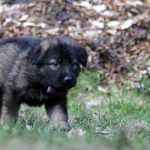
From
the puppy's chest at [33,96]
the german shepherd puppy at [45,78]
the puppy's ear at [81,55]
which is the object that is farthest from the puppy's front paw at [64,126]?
the puppy's ear at [81,55]

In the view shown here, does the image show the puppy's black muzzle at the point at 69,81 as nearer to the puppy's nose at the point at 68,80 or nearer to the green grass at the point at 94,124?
the puppy's nose at the point at 68,80

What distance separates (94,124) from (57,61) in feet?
3.11

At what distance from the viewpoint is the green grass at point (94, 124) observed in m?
6.04

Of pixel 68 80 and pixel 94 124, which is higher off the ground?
pixel 68 80

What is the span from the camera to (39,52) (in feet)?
26.9

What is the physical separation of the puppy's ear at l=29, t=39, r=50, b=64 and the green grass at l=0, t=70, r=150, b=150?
2.32 feet

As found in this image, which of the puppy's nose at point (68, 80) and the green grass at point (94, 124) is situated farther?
the puppy's nose at point (68, 80)

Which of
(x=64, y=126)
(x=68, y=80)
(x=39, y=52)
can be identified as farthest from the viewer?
(x=39, y=52)

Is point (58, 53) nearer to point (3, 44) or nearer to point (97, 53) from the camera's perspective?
point (3, 44)

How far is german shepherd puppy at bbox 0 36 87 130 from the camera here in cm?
809

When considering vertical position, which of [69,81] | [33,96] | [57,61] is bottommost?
[33,96]

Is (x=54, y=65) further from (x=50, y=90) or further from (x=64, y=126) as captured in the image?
(x=64, y=126)

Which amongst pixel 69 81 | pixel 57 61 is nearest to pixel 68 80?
pixel 69 81

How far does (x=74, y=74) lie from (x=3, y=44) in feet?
5.00
